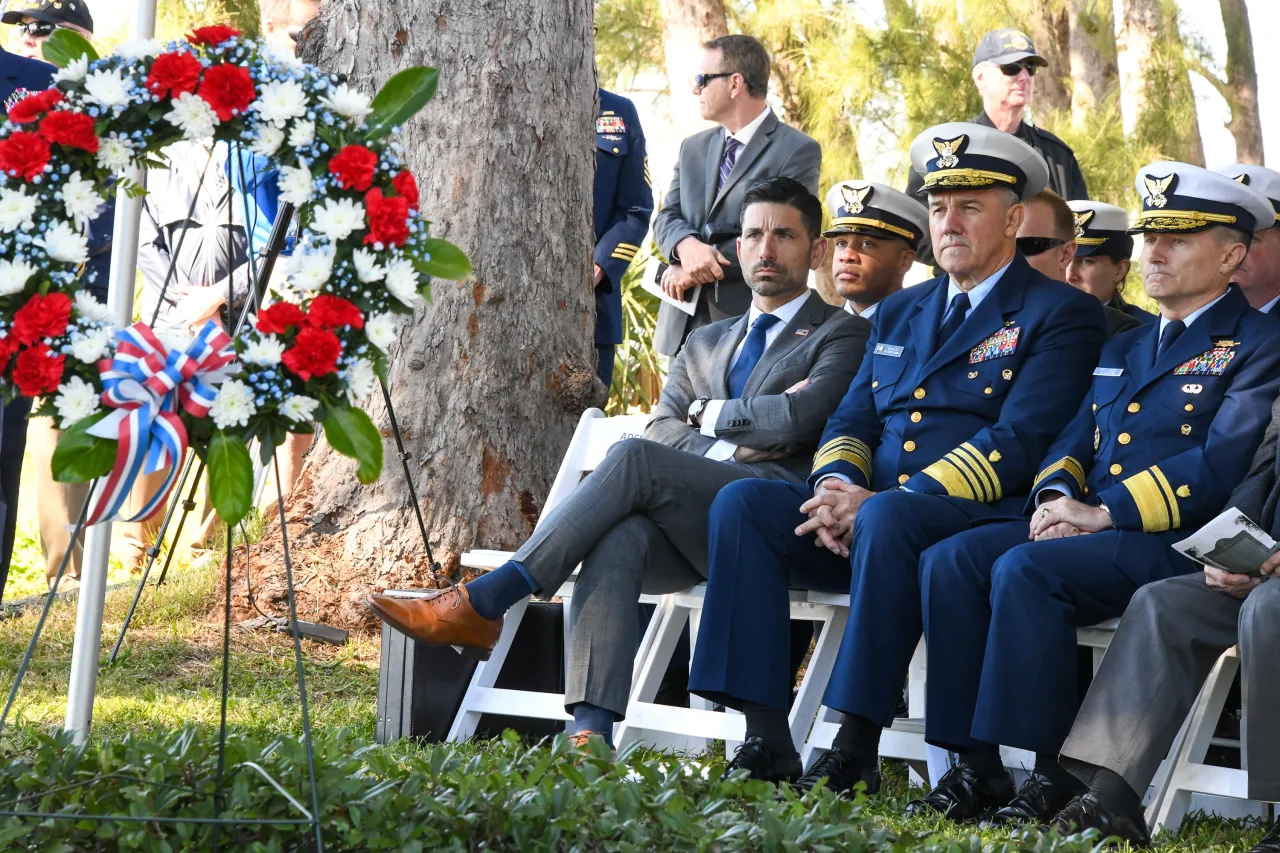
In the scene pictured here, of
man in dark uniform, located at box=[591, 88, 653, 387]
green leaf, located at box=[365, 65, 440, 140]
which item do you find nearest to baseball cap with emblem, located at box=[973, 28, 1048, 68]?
man in dark uniform, located at box=[591, 88, 653, 387]

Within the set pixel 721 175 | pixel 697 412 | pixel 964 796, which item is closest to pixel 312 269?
pixel 964 796

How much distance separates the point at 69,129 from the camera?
3191 millimetres

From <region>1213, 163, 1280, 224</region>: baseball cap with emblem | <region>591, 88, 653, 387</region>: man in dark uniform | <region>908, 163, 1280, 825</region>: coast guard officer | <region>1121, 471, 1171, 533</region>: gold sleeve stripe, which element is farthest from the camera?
<region>591, 88, 653, 387</region>: man in dark uniform

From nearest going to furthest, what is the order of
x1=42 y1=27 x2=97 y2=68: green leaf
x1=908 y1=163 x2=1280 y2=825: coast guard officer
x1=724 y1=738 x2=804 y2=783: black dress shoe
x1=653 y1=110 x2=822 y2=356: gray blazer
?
x1=42 y1=27 x2=97 y2=68: green leaf
x1=908 y1=163 x2=1280 y2=825: coast guard officer
x1=724 y1=738 x2=804 y2=783: black dress shoe
x1=653 y1=110 x2=822 y2=356: gray blazer

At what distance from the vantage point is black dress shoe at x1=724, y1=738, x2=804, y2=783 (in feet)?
13.7

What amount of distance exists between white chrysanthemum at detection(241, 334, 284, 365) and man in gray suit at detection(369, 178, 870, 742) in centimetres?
144

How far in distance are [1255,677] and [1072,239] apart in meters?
2.30

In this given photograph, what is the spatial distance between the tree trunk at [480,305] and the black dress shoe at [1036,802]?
2796 mm

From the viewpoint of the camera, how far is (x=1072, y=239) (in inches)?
218

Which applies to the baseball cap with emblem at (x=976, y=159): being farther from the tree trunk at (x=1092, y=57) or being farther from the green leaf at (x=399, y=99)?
the tree trunk at (x=1092, y=57)

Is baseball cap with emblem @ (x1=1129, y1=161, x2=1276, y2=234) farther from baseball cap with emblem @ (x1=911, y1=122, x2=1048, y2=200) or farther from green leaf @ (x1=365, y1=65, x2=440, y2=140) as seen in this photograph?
green leaf @ (x1=365, y1=65, x2=440, y2=140)

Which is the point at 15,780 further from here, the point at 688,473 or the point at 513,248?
the point at 513,248

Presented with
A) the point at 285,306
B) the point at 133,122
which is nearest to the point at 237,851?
the point at 285,306

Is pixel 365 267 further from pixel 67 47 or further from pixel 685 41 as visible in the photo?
pixel 685 41
